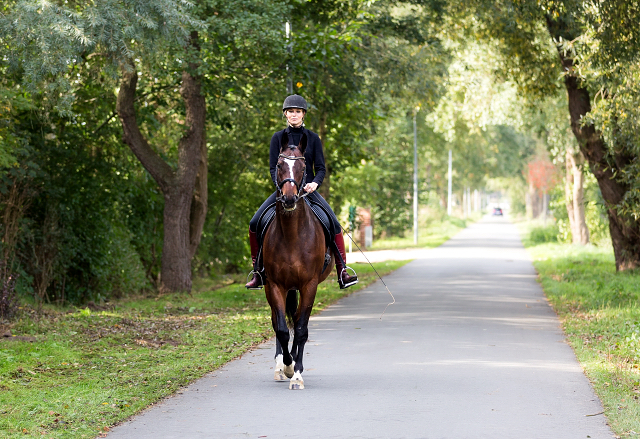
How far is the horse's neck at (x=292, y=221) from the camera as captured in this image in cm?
886

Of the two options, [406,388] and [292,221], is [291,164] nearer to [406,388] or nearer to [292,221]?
[292,221]

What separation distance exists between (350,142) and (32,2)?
13.9 meters

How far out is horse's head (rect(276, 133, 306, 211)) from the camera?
8.38 m

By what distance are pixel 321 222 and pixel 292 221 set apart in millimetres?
672

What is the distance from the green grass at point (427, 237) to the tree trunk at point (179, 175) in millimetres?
23160

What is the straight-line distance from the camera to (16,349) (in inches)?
436

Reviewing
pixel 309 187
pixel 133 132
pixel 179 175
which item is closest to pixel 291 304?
pixel 309 187

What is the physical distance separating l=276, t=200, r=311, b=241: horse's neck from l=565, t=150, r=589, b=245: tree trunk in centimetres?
3094

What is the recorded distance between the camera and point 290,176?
8.43m

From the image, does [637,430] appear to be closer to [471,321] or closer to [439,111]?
[471,321]

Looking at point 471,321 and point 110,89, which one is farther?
point 110,89

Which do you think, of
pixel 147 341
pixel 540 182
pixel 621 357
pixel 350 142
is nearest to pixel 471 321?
pixel 621 357

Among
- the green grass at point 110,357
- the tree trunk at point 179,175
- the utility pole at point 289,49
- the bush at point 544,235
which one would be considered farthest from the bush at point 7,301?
the bush at point 544,235

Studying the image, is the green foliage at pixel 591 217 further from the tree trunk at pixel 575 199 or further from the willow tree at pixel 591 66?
the willow tree at pixel 591 66
